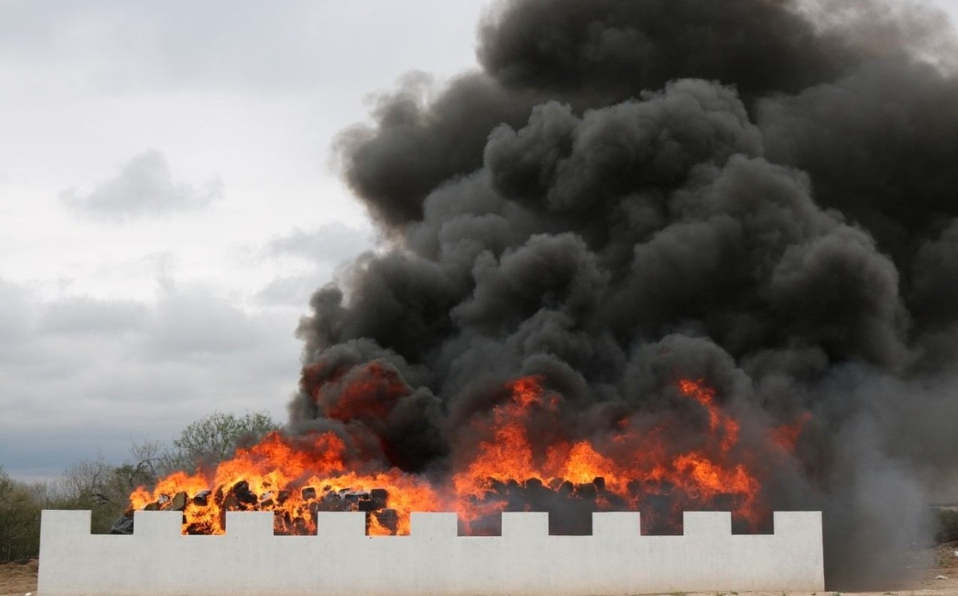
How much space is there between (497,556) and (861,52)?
42169 millimetres

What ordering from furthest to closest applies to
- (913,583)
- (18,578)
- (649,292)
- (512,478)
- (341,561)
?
(649,292) → (18,578) → (913,583) → (512,478) → (341,561)

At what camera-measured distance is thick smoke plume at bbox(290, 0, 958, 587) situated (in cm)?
4841

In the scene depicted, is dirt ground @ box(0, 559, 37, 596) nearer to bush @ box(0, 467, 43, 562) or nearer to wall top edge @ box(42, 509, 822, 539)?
bush @ box(0, 467, 43, 562)

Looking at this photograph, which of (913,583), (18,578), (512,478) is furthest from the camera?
(18,578)

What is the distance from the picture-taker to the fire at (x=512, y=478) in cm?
4084

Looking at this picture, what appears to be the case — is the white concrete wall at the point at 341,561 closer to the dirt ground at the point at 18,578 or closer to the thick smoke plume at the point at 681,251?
the dirt ground at the point at 18,578

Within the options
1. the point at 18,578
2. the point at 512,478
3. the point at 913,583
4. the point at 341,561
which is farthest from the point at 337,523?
the point at 913,583

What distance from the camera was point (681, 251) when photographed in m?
52.5

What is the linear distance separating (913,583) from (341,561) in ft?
83.7

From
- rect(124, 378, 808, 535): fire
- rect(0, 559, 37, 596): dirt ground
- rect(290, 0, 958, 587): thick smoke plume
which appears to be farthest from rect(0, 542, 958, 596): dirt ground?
rect(124, 378, 808, 535): fire

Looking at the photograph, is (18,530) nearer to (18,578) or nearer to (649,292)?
(18,578)

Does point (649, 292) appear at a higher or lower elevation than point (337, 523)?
higher

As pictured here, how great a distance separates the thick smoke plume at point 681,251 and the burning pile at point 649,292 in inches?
5.6

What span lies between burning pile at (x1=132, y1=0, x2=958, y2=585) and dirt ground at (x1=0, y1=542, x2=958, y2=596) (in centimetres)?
275
